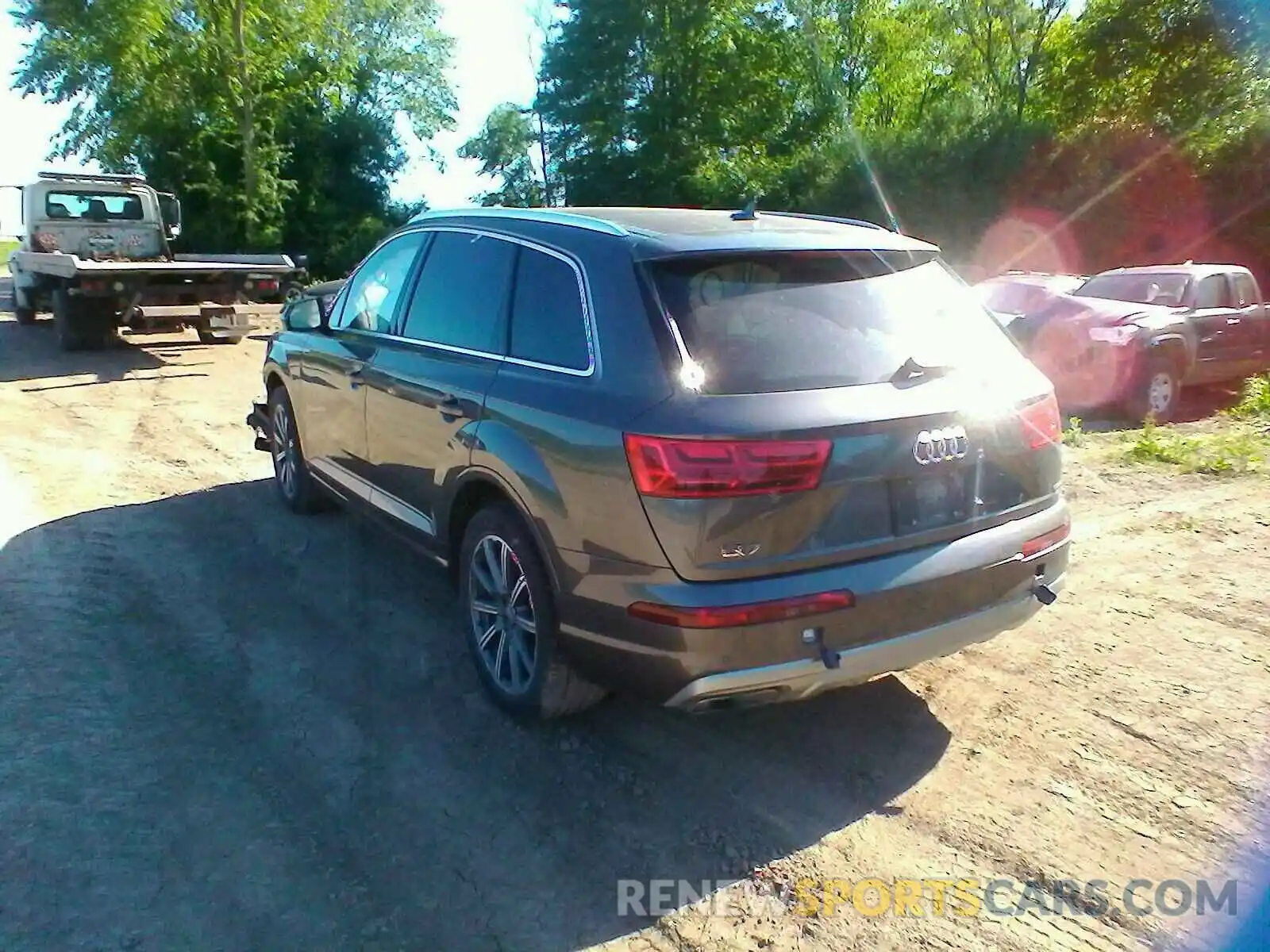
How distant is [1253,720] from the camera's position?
383 cm

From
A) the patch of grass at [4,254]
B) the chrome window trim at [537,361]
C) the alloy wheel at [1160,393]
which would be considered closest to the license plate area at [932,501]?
the chrome window trim at [537,361]

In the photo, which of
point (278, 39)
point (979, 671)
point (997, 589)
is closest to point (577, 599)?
point (997, 589)

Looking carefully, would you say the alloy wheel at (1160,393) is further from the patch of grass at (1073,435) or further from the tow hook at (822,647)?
the tow hook at (822,647)

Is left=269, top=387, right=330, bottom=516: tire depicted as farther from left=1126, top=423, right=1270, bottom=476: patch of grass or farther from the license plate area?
left=1126, top=423, right=1270, bottom=476: patch of grass

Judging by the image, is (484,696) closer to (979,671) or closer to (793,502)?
(793,502)

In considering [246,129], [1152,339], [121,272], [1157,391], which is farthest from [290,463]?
[246,129]

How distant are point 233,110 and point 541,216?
69.8ft

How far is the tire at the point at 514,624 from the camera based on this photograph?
3.59m

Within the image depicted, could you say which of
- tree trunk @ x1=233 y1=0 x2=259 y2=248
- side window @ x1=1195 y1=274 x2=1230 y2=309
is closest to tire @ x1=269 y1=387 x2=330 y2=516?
side window @ x1=1195 y1=274 x2=1230 y2=309

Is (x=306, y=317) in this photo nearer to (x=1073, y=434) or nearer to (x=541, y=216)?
(x=541, y=216)

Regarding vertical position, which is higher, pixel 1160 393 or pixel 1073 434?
pixel 1160 393

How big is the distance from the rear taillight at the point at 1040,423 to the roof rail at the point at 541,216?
156 centimetres

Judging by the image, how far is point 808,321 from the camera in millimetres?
3406

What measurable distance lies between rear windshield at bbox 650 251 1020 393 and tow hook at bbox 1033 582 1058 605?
2.72ft
